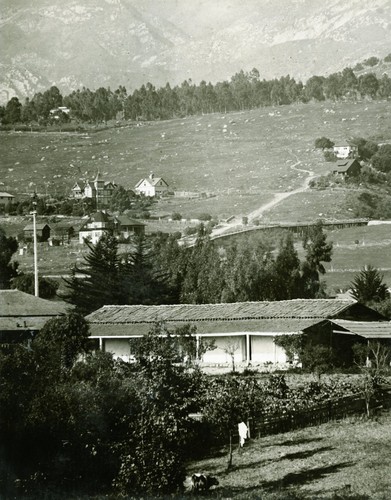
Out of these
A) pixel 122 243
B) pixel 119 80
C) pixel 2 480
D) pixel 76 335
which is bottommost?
pixel 2 480

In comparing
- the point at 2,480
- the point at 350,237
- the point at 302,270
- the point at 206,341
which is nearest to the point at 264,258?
the point at 302,270

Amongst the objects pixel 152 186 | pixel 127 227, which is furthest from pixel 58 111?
pixel 127 227

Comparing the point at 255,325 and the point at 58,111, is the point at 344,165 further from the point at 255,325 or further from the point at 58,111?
the point at 58,111

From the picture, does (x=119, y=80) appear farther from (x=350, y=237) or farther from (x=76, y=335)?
(x=76, y=335)

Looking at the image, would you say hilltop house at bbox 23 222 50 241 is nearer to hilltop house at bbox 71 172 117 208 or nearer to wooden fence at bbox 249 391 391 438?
hilltop house at bbox 71 172 117 208

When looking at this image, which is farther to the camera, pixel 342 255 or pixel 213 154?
pixel 213 154

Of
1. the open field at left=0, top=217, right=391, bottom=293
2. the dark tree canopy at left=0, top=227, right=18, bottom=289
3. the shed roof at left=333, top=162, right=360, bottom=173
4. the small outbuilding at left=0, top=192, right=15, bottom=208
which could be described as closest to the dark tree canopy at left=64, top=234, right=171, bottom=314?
the open field at left=0, top=217, right=391, bottom=293
